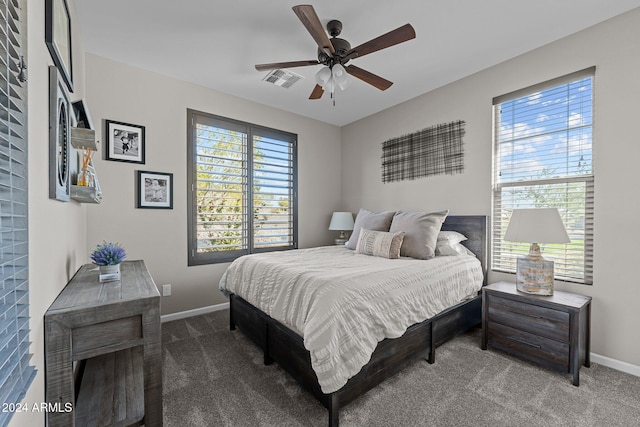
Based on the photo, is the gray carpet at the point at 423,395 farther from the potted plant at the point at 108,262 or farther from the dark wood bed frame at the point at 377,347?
the potted plant at the point at 108,262

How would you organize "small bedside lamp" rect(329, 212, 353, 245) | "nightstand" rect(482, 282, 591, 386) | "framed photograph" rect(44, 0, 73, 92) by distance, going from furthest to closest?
1. "small bedside lamp" rect(329, 212, 353, 245)
2. "nightstand" rect(482, 282, 591, 386)
3. "framed photograph" rect(44, 0, 73, 92)

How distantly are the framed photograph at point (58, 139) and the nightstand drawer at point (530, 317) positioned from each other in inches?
122

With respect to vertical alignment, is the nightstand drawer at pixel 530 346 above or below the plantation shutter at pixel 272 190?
below

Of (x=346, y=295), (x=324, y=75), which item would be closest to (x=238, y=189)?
(x=324, y=75)

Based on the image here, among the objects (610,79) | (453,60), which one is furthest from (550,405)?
(453,60)

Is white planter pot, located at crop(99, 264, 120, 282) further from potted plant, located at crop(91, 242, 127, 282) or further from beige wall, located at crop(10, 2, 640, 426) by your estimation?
beige wall, located at crop(10, 2, 640, 426)

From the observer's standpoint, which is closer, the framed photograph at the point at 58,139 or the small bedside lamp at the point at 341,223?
the framed photograph at the point at 58,139

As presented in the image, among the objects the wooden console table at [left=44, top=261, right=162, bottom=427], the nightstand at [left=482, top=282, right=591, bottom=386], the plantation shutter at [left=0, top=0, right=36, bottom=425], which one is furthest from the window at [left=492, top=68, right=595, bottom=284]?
the plantation shutter at [left=0, top=0, right=36, bottom=425]

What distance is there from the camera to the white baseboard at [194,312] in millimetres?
3092

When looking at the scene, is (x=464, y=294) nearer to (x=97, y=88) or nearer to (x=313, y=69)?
(x=313, y=69)

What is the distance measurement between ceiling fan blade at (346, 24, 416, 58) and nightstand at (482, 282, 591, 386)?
218 centimetres

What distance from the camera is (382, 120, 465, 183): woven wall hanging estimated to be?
10.6 ft

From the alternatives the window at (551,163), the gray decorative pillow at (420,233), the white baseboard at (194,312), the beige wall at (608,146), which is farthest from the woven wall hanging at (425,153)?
the white baseboard at (194,312)

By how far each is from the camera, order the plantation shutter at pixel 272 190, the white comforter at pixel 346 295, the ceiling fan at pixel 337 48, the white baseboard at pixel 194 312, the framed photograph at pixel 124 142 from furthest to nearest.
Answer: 1. the plantation shutter at pixel 272 190
2. the white baseboard at pixel 194 312
3. the framed photograph at pixel 124 142
4. the ceiling fan at pixel 337 48
5. the white comforter at pixel 346 295
